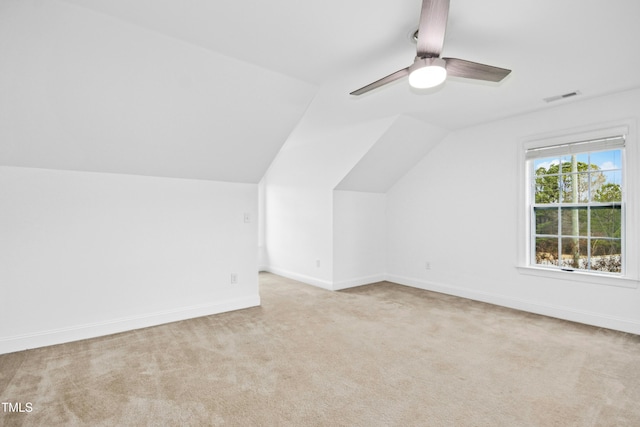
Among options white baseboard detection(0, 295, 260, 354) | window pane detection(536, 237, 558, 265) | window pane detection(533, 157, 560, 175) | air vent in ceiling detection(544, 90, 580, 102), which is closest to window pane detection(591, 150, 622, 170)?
window pane detection(533, 157, 560, 175)

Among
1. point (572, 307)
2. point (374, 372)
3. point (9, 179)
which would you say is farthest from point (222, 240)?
point (572, 307)

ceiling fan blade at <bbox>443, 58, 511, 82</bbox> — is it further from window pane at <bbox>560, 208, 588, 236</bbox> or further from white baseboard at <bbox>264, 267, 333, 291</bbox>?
white baseboard at <bbox>264, 267, 333, 291</bbox>

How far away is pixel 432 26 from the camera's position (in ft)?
5.52

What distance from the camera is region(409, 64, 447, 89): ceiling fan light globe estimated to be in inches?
76.4

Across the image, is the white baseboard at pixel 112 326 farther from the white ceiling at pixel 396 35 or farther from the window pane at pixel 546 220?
the window pane at pixel 546 220

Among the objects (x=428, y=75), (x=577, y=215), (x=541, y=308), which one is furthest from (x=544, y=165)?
(x=428, y=75)

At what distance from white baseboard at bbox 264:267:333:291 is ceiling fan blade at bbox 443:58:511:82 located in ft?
11.6

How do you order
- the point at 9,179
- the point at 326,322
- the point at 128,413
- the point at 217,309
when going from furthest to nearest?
1. the point at 217,309
2. the point at 326,322
3. the point at 9,179
4. the point at 128,413

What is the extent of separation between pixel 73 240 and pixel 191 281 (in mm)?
1192

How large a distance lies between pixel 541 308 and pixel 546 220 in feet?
3.46

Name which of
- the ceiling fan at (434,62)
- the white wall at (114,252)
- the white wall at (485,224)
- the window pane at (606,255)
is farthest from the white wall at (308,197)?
the window pane at (606,255)

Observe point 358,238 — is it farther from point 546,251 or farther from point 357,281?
point 546,251

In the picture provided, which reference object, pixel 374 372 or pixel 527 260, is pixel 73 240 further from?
pixel 527 260

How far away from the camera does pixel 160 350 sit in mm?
2742
